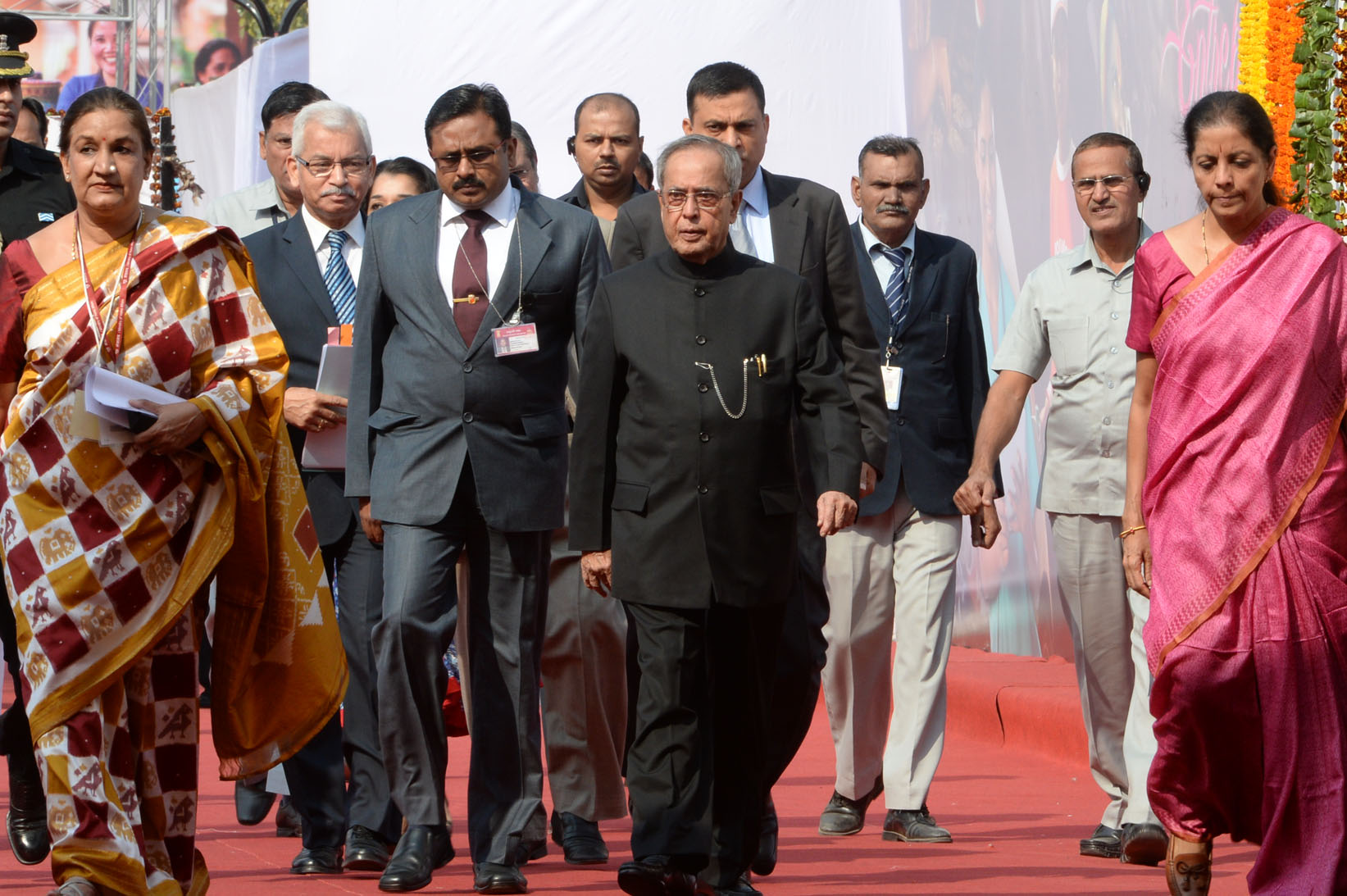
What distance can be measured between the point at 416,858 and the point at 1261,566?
7.83 ft

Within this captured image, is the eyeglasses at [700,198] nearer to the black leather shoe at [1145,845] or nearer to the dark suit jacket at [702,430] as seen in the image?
the dark suit jacket at [702,430]

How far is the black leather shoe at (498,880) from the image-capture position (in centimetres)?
613

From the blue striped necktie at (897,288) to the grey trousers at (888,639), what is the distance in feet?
2.07

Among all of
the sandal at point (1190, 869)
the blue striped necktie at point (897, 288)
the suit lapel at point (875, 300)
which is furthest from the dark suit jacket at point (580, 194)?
the sandal at point (1190, 869)

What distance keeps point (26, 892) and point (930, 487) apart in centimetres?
338

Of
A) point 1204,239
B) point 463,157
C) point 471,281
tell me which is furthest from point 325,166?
point 1204,239

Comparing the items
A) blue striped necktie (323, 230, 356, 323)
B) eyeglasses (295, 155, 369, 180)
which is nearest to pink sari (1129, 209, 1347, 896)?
blue striped necktie (323, 230, 356, 323)

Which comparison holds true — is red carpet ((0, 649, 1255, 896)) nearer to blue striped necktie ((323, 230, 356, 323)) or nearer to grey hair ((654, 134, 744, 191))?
blue striped necktie ((323, 230, 356, 323))

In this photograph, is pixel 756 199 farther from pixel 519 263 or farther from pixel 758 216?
pixel 519 263

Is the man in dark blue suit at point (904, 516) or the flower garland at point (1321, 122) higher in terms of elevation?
the flower garland at point (1321, 122)

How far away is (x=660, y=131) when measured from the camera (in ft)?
46.2

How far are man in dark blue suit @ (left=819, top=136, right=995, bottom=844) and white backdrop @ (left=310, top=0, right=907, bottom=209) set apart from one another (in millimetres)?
5954


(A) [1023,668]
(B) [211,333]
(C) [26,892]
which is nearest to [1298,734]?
(B) [211,333]

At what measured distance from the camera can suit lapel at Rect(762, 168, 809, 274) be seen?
260 inches
